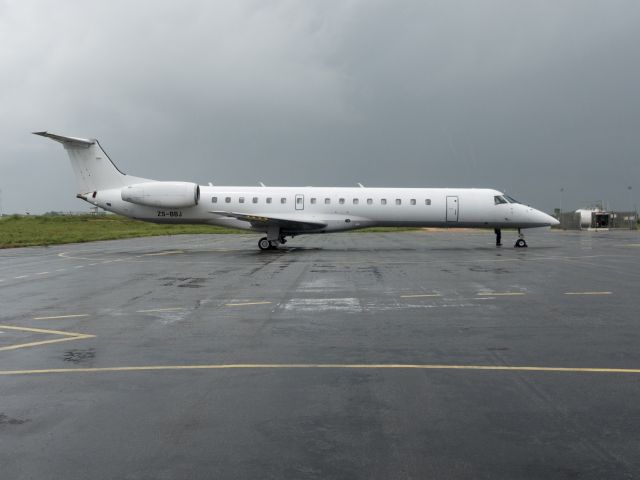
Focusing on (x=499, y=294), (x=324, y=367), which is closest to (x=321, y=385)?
(x=324, y=367)

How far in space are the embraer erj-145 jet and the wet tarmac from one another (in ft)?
53.0

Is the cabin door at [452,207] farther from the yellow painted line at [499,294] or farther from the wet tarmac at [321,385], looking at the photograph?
the yellow painted line at [499,294]

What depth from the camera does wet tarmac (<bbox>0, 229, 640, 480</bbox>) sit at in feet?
13.7

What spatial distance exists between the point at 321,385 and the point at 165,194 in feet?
80.6

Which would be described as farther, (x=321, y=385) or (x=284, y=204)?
(x=284, y=204)

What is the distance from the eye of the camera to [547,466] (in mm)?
4070

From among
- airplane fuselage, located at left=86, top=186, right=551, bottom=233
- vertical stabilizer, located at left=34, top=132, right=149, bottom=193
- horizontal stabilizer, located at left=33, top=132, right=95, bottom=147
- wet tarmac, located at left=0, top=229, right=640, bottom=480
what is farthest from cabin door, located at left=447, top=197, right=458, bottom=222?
horizontal stabilizer, located at left=33, top=132, right=95, bottom=147

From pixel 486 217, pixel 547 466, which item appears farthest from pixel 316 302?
pixel 486 217

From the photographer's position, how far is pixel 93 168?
30281 millimetres

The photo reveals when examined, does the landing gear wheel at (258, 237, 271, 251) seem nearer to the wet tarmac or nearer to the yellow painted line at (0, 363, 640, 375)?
the wet tarmac

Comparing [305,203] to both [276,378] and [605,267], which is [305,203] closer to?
[605,267]

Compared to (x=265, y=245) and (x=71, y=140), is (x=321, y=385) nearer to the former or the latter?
(x=265, y=245)

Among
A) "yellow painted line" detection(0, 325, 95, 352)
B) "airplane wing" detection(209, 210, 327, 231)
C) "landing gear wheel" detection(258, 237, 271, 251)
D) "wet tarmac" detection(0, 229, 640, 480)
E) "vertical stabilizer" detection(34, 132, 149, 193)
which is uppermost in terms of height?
"vertical stabilizer" detection(34, 132, 149, 193)

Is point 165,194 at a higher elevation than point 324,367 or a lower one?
higher
